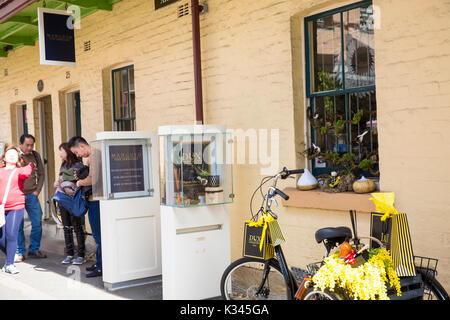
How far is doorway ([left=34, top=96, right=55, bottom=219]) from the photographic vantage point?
1264 cm

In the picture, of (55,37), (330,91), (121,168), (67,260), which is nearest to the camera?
(330,91)

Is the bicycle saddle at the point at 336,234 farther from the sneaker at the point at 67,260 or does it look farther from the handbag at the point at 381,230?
the sneaker at the point at 67,260

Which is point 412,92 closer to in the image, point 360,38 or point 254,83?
point 360,38

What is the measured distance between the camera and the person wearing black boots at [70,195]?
7641 mm

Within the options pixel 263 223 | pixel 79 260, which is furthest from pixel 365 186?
pixel 79 260

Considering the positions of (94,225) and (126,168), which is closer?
(126,168)

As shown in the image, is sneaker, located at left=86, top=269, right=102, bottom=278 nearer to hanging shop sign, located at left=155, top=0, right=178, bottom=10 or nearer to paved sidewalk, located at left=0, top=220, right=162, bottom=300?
paved sidewalk, located at left=0, top=220, right=162, bottom=300

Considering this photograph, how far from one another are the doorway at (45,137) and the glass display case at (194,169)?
7.85 m

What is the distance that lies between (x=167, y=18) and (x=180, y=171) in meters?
3.33

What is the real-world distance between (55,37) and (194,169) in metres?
4.47

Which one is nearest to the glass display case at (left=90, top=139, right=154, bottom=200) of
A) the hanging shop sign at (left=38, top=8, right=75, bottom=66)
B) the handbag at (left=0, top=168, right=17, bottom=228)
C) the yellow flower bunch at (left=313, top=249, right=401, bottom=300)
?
the handbag at (left=0, top=168, right=17, bottom=228)

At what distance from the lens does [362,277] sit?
368 cm

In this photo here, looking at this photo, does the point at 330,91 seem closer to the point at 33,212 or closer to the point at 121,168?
the point at 121,168

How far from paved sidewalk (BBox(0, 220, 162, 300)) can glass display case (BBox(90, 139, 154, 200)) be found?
1130 millimetres
